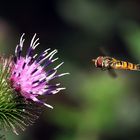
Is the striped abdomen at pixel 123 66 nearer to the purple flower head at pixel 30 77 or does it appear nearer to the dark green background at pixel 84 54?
the purple flower head at pixel 30 77

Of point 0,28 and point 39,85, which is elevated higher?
point 0,28

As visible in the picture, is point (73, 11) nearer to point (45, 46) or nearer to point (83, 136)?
point (45, 46)

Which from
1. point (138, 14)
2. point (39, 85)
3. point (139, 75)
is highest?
point (138, 14)

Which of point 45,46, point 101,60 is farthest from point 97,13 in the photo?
point 101,60

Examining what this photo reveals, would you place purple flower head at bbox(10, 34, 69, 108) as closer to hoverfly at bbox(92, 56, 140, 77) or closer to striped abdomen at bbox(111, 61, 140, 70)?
hoverfly at bbox(92, 56, 140, 77)

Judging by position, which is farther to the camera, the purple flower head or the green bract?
the purple flower head

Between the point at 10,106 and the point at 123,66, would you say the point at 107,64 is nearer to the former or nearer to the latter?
the point at 123,66

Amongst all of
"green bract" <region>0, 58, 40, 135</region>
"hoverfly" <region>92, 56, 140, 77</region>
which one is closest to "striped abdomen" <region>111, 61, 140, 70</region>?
"hoverfly" <region>92, 56, 140, 77</region>

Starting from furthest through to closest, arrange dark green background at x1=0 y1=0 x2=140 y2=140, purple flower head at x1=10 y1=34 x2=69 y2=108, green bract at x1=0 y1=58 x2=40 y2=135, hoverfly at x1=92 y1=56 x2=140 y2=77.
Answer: dark green background at x1=0 y1=0 x2=140 y2=140 → hoverfly at x1=92 y1=56 x2=140 y2=77 → purple flower head at x1=10 y1=34 x2=69 y2=108 → green bract at x1=0 y1=58 x2=40 y2=135

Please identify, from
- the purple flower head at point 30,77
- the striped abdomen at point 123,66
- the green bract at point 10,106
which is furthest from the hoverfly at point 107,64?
the green bract at point 10,106

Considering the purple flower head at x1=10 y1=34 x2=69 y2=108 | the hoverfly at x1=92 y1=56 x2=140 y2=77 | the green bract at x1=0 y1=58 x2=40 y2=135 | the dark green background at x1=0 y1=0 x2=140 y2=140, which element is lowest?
the green bract at x1=0 y1=58 x2=40 y2=135

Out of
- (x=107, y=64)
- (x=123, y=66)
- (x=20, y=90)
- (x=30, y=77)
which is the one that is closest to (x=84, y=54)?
(x=123, y=66)
